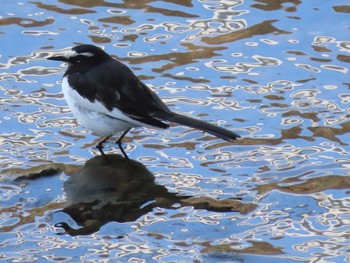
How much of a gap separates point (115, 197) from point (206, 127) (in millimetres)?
877

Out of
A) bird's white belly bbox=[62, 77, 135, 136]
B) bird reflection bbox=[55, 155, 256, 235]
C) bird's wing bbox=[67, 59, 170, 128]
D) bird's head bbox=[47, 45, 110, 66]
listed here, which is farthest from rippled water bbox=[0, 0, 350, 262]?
bird's head bbox=[47, 45, 110, 66]

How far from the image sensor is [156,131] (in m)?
8.80

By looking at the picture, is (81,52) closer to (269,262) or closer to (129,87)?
(129,87)

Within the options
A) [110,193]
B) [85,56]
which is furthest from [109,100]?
[110,193]

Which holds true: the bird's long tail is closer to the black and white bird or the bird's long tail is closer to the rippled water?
the black and white bird

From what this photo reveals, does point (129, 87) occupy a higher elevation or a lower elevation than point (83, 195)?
higher

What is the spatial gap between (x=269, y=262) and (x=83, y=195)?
1775mm

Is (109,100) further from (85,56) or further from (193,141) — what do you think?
(193,141)

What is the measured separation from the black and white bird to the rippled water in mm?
317

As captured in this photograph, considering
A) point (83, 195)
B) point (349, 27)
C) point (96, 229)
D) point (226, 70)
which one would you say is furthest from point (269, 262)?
point (349, 27)

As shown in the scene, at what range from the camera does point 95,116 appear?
8219mm

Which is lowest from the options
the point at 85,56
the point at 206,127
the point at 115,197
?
the point at 115,197

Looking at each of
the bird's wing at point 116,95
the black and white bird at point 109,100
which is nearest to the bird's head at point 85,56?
the black and white bird at point 109,100

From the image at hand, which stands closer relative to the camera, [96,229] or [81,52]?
[96,229]
